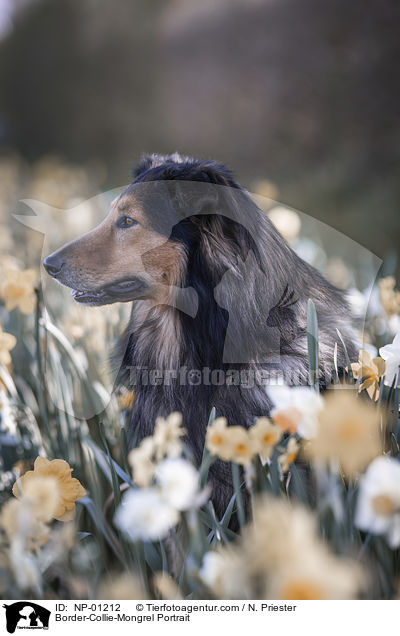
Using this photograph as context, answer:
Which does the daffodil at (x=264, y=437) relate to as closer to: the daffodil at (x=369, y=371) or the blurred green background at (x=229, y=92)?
the daffodil at (x=369, y=371)

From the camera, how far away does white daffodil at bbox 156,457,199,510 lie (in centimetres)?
49

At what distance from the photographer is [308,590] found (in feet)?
1.28

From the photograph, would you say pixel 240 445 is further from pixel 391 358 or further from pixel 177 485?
pixel 391 358

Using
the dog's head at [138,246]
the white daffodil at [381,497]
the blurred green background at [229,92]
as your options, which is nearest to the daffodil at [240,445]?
the white daffodil at [381,497]

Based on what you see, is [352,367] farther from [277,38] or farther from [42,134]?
[42,134]

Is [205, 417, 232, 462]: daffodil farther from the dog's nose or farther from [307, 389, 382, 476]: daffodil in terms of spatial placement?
the dog's nose

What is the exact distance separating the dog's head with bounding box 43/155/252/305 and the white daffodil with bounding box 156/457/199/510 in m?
0.47

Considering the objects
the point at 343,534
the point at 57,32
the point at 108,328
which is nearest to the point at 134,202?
the point at 108,328

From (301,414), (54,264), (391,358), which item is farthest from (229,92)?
(301,414)

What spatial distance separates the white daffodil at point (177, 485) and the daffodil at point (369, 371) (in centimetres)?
42

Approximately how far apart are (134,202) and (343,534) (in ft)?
2.20

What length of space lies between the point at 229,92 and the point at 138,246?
16.4 inches
